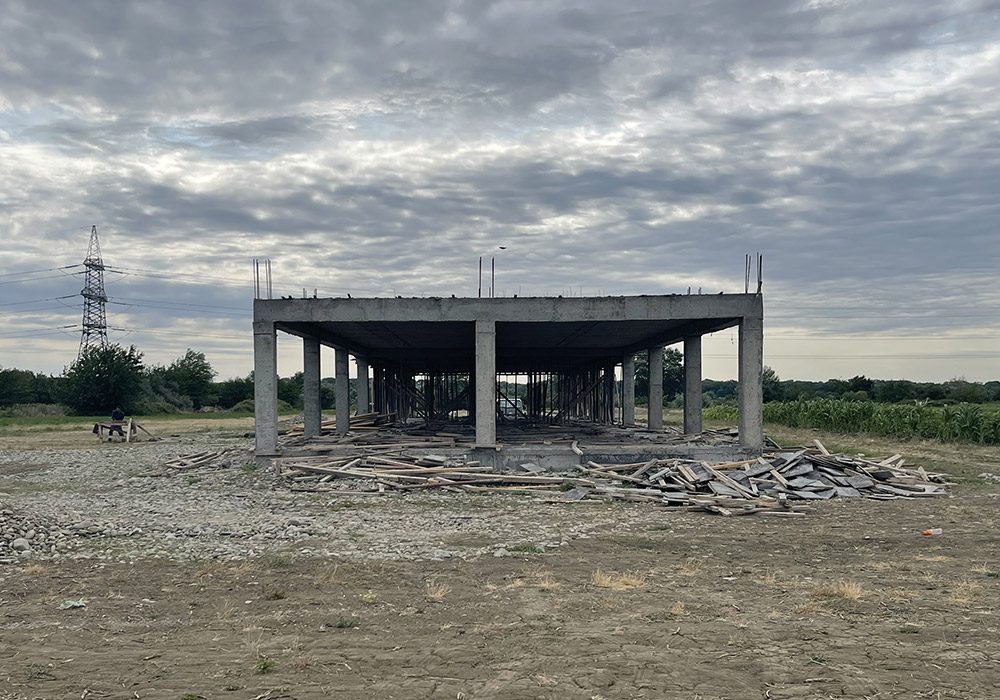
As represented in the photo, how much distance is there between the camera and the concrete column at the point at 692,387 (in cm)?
2833

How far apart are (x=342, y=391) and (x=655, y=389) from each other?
1349cm

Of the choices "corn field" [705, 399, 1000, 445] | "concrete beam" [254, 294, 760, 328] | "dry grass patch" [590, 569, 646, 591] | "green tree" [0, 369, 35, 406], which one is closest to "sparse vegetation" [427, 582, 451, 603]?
"dry grass patch" [590, 569, 646, 591]

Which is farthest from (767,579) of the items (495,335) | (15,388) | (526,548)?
(15,388)

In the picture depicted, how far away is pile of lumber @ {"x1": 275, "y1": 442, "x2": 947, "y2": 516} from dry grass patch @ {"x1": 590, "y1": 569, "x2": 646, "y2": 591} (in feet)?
20.5

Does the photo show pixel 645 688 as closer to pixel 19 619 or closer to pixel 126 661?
pixel 126 661

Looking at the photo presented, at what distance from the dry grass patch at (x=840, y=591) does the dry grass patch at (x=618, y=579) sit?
A: 2.07 m

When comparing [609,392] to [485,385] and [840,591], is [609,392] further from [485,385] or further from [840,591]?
[840,591]

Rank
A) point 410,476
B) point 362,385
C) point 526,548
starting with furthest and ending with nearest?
point 362,385
point 410,476
point 526,548

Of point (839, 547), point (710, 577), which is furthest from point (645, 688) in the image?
point (839, 547)

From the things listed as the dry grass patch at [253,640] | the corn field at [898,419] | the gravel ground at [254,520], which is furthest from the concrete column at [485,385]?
the corn field at [898,419]

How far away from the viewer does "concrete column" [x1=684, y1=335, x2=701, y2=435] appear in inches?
1115

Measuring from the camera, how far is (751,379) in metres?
20.9

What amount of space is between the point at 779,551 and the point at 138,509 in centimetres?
1255

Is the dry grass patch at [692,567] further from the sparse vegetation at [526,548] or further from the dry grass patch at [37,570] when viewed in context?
the dry grass patch at [37,570]
